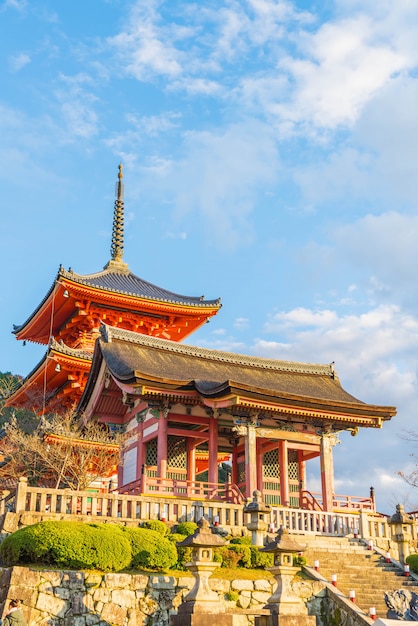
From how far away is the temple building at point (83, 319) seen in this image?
3703 centimetres

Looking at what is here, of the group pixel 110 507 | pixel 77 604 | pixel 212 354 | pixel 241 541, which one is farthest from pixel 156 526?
pixel 212 354

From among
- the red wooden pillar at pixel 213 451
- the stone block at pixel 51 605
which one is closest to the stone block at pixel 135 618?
the stone block at pixel 51 605

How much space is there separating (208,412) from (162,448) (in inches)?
97.1

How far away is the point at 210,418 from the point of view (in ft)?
89.5

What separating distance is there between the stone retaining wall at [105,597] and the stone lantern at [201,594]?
0.61m

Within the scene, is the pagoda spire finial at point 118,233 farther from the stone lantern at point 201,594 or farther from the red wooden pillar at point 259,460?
the stone lantern at point 201,594

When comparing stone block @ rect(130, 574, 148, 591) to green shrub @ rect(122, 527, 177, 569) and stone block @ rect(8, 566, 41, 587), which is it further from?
stone block @ rect(8, 566, 41, 587)

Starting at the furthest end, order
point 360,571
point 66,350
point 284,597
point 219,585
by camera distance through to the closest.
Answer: point 66,350 < point 360,571 < point 219,585 < point 284,597

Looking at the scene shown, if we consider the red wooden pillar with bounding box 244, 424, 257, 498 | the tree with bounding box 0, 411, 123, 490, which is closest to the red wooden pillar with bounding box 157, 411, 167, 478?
the tree with bounding box 0, 411, 123, 490

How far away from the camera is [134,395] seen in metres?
26.2

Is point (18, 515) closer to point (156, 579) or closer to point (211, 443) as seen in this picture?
point (156, 579)

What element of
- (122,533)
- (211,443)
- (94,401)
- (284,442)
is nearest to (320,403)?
(284,442)

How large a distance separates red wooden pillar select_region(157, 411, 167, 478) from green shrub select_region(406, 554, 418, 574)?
27.7ft

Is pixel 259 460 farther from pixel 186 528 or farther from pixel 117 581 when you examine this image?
pixel 117 581
